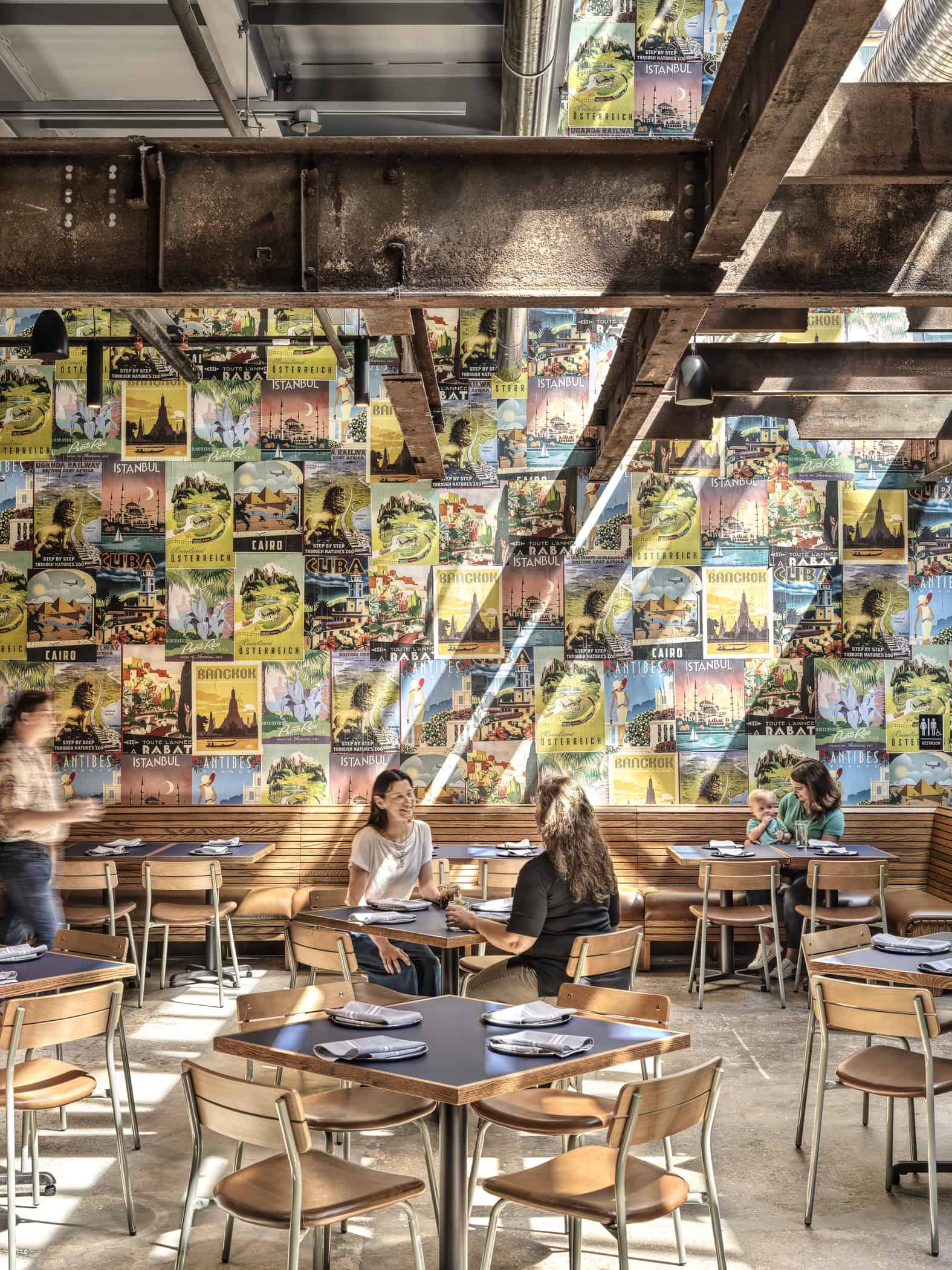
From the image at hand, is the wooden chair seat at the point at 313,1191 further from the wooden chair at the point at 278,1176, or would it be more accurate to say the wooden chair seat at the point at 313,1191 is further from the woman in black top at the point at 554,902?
the woman in black top at the point at 554,902

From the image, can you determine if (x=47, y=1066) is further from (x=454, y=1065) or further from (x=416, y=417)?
(x=416, y=417)

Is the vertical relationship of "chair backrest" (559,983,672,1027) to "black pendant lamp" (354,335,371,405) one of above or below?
below

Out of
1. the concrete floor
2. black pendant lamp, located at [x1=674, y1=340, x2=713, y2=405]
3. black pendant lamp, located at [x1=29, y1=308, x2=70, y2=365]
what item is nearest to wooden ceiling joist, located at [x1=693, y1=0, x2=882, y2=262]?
black pendant lamp, located at [x1=674, y1=340, x2=713, y2=405]

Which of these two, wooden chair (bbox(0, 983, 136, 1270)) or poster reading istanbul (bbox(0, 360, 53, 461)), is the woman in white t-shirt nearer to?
wooden chair (bbox(0, 983, 136, 1270))

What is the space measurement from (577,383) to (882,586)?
9.14 ft

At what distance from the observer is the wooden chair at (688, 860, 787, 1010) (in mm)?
7738

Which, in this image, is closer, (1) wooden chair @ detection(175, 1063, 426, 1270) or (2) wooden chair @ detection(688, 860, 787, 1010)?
(1) wooden chair @ detection(175, 1063, 426, 1270)

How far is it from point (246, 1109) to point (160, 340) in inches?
251

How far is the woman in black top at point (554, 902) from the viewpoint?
494cm

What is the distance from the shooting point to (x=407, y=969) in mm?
5734

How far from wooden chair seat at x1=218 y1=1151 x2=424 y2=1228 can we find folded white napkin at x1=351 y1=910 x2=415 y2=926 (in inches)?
70.8

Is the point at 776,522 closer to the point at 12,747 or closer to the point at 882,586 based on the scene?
the point at 882,586

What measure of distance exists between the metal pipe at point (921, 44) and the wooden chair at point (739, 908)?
14.6 feet

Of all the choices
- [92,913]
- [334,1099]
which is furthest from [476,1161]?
[92,913]
